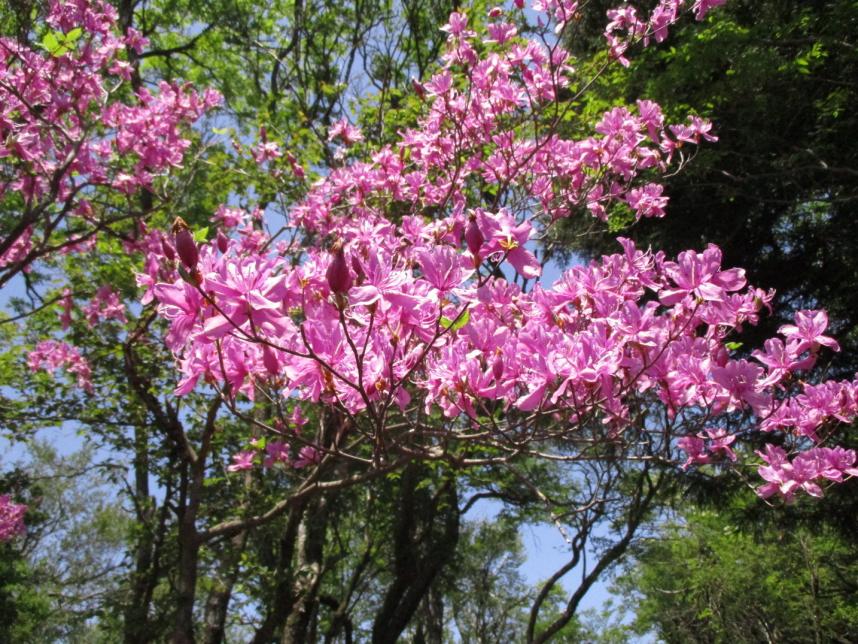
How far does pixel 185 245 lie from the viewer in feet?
3.93

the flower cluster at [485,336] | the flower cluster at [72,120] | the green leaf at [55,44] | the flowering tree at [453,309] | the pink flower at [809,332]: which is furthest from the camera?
the flower cluster at [72,120]

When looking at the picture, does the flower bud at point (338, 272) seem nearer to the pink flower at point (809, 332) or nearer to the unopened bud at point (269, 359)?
the unopened bud at point (269, 359)

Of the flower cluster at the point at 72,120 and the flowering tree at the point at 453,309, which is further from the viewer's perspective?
the flower cluster at the point at 72,120

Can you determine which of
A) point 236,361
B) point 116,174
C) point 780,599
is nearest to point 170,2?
point 116,174

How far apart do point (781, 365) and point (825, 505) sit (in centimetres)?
526

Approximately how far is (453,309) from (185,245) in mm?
990

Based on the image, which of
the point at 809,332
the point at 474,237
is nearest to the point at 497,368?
the point at 474,237

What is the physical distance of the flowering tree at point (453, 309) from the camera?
159 cm

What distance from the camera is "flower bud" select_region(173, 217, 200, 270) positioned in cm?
119

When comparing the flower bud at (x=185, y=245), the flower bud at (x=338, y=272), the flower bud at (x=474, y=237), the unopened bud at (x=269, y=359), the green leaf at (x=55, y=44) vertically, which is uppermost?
the green leaf at (x=55, y=44)

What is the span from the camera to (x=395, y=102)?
27.2 feet

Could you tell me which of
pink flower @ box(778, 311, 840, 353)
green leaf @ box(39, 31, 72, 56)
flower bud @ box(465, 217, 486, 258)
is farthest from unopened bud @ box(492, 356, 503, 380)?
green leaf @ box(39, 31, 72, 56)

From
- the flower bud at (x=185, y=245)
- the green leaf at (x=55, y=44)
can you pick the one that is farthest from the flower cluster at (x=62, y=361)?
the flower bud at (x=185, y=245)

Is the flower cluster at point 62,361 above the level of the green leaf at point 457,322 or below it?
above
